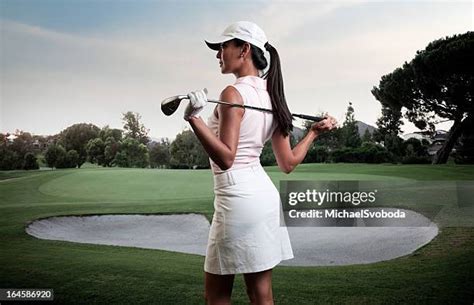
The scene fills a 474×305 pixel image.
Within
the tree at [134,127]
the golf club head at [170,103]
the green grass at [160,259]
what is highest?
the tree at [134,127]

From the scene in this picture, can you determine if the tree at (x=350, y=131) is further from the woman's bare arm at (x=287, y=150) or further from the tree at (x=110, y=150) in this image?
the woman's bare arm at (x=287, y=150)

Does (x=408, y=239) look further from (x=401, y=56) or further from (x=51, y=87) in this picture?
(x=51, y=87)

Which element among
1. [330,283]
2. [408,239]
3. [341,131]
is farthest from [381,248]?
[341,131]

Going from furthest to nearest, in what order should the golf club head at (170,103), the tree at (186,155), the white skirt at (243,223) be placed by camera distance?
1. the tree at (186,155)
2. the white skirt at (243,223)
3. the golf club head at (170,103)

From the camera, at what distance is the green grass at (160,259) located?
290cm

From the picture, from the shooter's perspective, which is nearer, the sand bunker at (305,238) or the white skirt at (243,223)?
the white skirt at (243,223)

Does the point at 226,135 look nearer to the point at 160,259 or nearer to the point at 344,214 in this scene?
the point at 160,259

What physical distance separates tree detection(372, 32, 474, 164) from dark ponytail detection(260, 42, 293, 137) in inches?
87.6

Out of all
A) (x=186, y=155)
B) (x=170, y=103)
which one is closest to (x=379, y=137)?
(x=186, y=155)

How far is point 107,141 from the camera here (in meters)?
3.42

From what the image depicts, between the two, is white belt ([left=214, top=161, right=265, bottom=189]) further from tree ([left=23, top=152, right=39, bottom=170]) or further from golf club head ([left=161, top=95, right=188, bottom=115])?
tree ([left=23, top=152, right=39, bottom=170])

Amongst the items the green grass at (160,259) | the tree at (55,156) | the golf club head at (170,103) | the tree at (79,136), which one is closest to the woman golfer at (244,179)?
the golf club head at (170,103)

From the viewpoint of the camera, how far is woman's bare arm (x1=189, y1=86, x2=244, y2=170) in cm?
114

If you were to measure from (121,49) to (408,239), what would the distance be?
2.21 m
